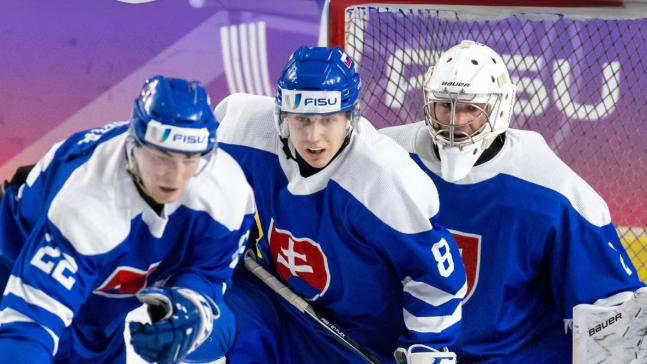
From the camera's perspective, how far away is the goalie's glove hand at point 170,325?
2140 mm

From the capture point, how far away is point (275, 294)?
118 inches

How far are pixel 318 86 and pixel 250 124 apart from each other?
37 cm

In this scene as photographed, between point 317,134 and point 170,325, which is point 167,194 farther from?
point 317,134

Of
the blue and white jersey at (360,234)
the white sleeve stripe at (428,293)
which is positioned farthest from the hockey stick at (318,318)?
the white sleeve stripe at (428,293)

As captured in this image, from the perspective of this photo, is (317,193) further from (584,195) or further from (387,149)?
(584,195)

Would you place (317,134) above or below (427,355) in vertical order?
above

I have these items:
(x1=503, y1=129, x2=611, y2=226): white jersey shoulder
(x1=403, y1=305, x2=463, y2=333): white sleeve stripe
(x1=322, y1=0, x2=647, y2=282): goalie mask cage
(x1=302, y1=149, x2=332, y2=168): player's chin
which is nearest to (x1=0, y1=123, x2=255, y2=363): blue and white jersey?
(x1=302, y1=149, x2=332, y2=168): player's chin

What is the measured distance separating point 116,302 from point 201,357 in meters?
0.43

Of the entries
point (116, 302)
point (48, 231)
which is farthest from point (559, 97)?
point (48, 231)

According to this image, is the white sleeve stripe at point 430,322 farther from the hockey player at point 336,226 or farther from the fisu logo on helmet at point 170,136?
the fisu logo on helmet at point 170,136

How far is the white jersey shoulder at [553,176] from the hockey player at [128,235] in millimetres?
860

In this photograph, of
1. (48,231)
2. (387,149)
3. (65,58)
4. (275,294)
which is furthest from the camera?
(65,58)

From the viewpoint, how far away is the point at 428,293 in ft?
8.59

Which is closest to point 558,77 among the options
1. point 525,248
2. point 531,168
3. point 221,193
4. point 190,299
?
point 531,168
